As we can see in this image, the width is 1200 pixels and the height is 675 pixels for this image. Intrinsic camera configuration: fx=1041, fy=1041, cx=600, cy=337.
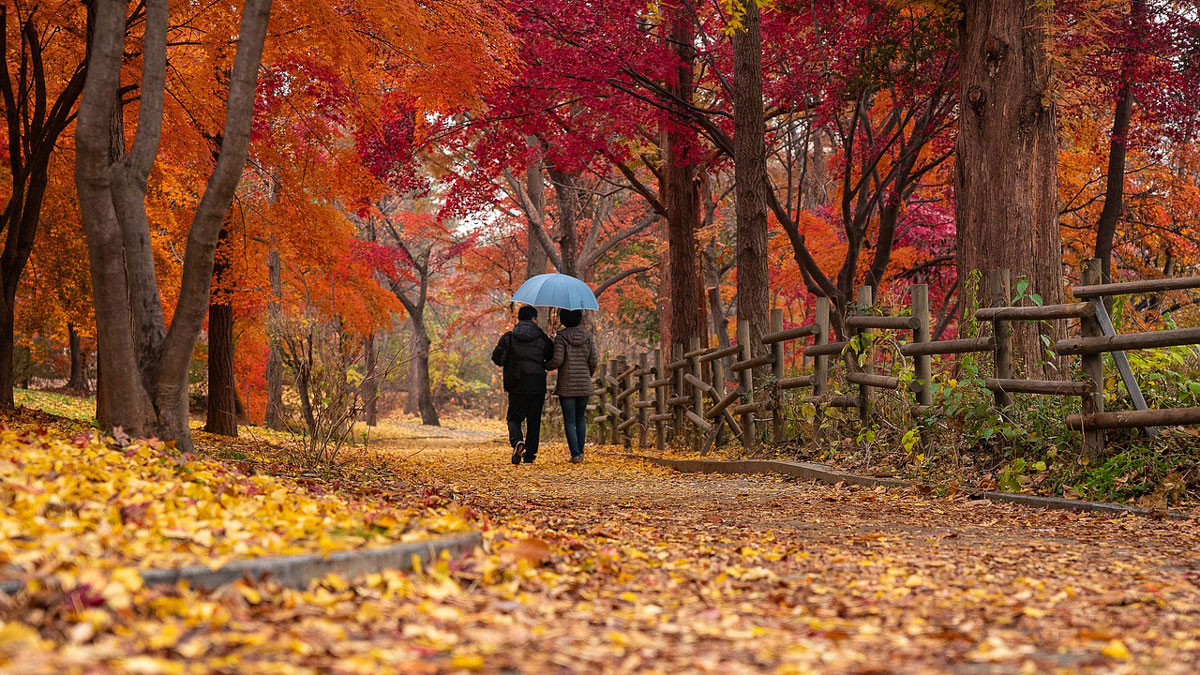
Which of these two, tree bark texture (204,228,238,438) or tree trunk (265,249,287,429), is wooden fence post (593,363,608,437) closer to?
tree trunk (265,249,287,429)

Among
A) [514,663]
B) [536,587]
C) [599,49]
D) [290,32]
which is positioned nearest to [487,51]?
[290,32]

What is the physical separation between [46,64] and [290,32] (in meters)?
3.99

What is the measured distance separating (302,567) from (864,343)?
594 centimetres

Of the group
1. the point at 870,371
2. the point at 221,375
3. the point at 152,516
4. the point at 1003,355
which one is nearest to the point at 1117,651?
the point at 152,516

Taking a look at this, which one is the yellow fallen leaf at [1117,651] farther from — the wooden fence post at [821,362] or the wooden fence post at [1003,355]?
the wooden fence post at [821,362]

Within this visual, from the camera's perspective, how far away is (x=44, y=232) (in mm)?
13766

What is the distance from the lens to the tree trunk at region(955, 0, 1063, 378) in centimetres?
768

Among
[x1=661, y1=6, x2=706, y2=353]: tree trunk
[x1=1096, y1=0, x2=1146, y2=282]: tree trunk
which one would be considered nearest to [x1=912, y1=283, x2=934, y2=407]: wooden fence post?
[x1=661, y1=6, x2=706, y2=353]: tree trunk

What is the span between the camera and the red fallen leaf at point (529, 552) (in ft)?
11.8

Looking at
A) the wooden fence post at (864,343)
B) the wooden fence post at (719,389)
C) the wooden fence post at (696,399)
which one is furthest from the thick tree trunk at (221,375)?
the wooden fence post at (864,343)

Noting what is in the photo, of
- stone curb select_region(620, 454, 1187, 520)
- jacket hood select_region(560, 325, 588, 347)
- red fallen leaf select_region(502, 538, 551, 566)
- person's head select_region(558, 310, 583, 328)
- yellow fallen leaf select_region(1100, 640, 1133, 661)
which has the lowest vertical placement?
yellow fallen leaf select_region(1100, 640, 1133, 661)

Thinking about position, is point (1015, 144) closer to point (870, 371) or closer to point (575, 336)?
point (870, 371)

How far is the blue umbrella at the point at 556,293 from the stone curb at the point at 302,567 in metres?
8.51

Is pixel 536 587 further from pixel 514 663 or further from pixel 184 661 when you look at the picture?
pixel 184 661
